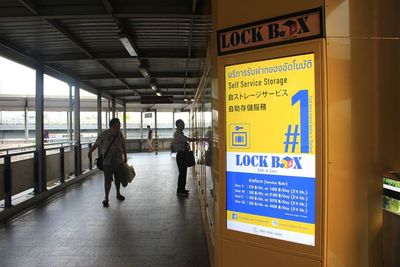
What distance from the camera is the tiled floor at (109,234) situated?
385 cm

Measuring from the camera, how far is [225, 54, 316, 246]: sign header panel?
6.80ft

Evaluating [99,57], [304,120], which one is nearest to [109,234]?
→ [304,120]

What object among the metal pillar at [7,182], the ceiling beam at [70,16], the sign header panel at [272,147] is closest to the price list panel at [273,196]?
the sign header panel at [272,147]

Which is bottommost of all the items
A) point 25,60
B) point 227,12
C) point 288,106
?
point 288,106

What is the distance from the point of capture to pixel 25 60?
696 cm

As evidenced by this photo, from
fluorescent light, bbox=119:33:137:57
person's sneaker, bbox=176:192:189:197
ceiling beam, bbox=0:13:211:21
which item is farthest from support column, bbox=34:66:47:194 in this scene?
person's sneaker, bbox=176:192:189:197

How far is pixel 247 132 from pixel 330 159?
52 centimetres

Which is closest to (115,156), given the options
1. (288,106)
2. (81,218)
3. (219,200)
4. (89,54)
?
(81,218)

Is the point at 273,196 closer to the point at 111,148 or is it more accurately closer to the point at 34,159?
the point at 111,148

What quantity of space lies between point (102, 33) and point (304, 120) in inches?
191

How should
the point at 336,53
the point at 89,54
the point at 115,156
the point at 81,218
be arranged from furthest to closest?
the point at 89,54, the point at 115,156, the point at 81,218, the point at 336,53

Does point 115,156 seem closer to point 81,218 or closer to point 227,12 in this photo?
point 81,218

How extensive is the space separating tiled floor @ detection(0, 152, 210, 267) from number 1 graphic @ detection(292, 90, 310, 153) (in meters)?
2.09

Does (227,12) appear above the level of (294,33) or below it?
above
